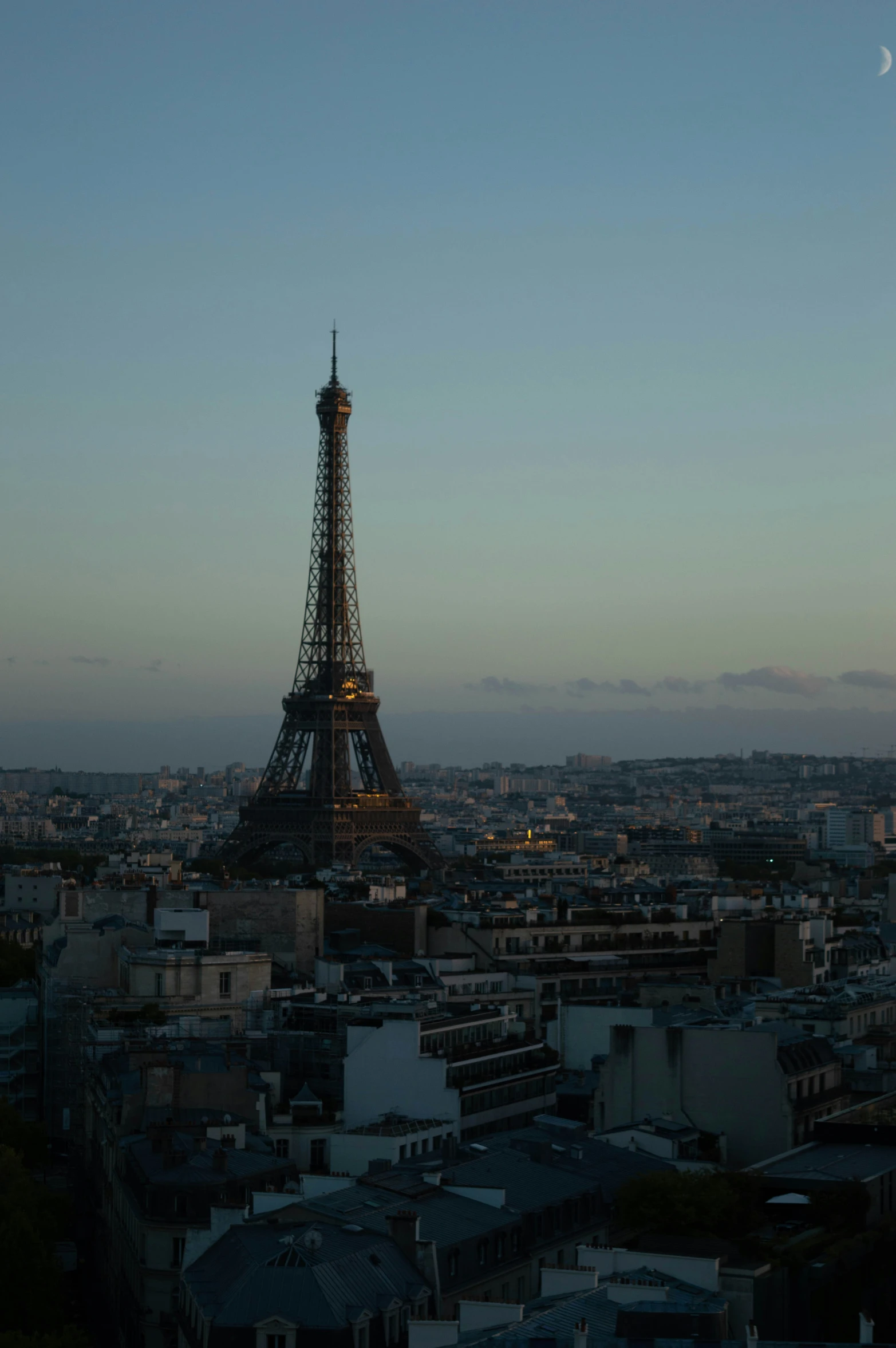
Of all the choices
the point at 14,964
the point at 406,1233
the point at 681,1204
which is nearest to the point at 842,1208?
the point at 681,1204

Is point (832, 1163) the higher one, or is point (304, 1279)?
point (832, 1163)

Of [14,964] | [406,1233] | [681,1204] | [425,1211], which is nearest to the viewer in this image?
[406,1233]

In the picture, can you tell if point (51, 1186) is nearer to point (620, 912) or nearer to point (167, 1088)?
point (167, 1088)

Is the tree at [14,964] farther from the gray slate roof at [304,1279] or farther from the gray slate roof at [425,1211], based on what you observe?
the gray slate roof at [304,1279]

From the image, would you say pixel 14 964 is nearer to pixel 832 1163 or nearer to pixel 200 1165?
pixel 200 1165

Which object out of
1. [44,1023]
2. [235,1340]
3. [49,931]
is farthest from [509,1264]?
[49,931]

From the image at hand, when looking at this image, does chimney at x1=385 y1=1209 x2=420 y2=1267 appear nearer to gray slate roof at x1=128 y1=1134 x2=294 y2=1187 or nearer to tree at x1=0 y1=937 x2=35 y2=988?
gray slate roof at x1=128 y1=1134 x2=294 y2=1187
